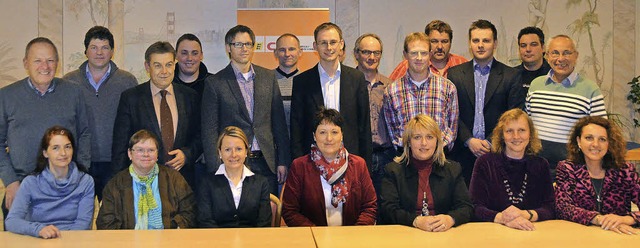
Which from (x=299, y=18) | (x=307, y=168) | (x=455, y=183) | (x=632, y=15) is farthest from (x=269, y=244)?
(x=632, y=15)

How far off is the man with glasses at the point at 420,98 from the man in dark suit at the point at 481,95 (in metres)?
0.16

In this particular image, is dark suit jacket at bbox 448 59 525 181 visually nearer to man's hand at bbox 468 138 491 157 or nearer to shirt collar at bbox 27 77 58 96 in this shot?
man's hand at bbox 468 138 491 157

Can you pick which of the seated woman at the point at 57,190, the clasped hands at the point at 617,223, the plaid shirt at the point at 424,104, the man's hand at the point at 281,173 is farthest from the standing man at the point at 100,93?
the clasped hands at the point at 617,223

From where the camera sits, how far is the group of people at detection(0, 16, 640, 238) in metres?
3.84

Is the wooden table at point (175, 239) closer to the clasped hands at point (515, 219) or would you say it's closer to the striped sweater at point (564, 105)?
the clasped hands at point (515, 219)

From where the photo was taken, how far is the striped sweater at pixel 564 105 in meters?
4.51

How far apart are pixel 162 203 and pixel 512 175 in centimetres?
200

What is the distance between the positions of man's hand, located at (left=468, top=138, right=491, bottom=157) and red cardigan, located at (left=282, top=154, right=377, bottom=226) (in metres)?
0.88

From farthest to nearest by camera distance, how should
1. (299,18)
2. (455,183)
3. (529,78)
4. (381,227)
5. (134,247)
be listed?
(299,18)
(529,78)
(455,183)
(381,227)
(134,247)

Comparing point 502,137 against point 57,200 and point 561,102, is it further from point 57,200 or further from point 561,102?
point 57,200

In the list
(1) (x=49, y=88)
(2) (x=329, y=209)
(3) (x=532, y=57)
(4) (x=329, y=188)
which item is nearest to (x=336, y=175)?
(4) (x=329, y=188)

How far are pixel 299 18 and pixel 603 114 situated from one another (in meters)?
3.84

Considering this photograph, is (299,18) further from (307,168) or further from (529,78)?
(307,168)

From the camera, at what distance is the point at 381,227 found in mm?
3373
